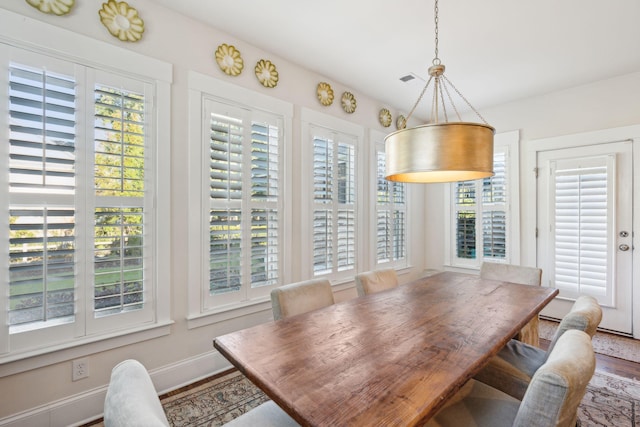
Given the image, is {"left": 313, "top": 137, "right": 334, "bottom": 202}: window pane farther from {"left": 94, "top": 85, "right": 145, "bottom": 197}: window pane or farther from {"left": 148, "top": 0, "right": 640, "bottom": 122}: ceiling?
{"left": 94, "top": 85, "right": 145, "bottom": 197}: window pane

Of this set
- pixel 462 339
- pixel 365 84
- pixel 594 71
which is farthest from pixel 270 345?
pixel 594 71

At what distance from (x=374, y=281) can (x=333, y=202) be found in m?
1.19

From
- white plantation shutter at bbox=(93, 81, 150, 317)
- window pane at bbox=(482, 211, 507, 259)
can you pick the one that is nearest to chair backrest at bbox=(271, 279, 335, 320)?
white plantation shutter at bbox=(93, 81, 150, 317)

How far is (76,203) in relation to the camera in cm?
182

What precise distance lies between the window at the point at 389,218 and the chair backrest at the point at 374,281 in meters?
1.31

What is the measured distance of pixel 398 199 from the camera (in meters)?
4.18

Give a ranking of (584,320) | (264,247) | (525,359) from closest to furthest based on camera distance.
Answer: (584,320) → (525,359) → (264,247)

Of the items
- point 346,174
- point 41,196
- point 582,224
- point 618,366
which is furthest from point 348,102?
point 618,366

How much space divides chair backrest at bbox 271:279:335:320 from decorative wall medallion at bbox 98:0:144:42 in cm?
196

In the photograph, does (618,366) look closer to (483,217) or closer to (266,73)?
(483,217)

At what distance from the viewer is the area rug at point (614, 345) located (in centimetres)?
278

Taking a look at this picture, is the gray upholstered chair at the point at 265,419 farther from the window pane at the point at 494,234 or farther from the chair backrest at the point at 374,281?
the window pane at the point at 494,234

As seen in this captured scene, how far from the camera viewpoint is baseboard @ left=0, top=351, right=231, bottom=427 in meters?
1.70

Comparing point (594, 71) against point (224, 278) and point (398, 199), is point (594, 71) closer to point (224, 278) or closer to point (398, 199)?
point (398, 199)
